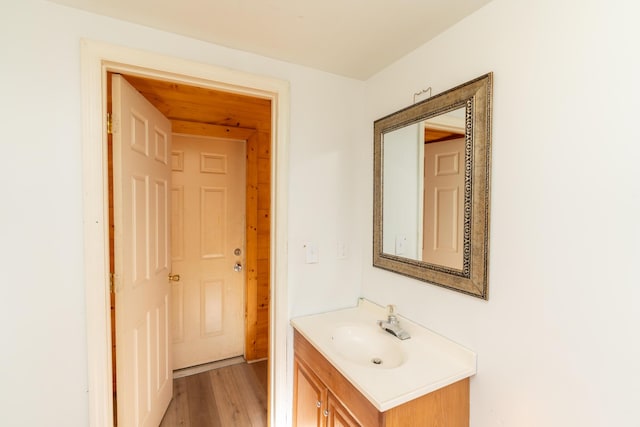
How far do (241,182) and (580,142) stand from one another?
2338 mm

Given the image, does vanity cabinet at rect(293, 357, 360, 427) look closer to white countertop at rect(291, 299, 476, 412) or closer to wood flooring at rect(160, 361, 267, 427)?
white countertop at rect(291, 299, 476, 412)

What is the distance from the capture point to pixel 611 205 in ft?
2.62

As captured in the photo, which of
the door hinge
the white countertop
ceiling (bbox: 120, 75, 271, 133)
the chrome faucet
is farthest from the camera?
ceiling (bbox: 120, 75, 271, 133)

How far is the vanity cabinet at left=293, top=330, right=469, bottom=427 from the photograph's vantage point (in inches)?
40.2

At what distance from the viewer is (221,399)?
Result: 2184mm

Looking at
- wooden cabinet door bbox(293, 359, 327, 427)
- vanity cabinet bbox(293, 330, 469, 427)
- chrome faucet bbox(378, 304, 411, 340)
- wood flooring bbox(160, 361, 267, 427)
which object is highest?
chrome faucet bbox(378, 304, 411, 340)

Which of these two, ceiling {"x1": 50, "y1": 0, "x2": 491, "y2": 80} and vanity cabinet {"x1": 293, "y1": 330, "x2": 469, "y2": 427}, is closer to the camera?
vanity cabinet {"x1": 293, "y1": 330, "x2": 469, "y2": 427}

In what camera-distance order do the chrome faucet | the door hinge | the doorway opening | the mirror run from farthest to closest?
the doorway opening
the chrome faucet
the door hinge
the mirror

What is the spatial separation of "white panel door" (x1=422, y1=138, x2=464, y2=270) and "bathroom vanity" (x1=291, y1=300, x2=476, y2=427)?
37 cm

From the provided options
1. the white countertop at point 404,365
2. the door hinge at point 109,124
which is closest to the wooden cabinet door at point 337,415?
the white countertop at point 404,365

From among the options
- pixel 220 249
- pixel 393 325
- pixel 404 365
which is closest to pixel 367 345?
pixel 393 325

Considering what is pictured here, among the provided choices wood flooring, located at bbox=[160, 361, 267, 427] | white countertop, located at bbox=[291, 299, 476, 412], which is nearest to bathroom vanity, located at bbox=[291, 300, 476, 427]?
white countertop, located at bbox=[291, 299, 476, 412]

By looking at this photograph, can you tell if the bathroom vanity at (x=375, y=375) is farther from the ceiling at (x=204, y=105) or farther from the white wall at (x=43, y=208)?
the ceiling at (x=204, y=105)

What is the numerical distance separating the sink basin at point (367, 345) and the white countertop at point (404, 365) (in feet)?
0.05
